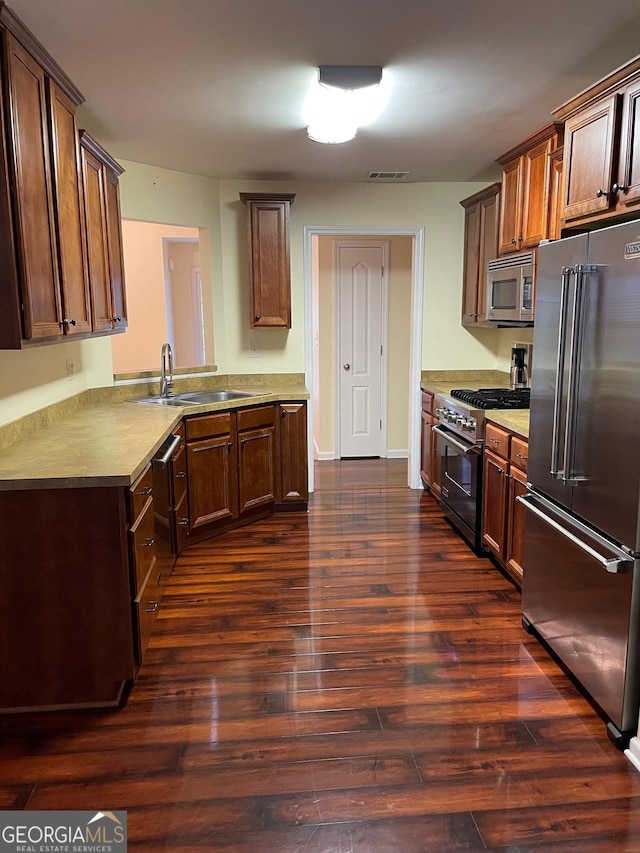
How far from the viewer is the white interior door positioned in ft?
19.7

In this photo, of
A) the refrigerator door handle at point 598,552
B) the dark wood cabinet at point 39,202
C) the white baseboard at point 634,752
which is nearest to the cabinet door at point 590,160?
the refrigerator door handle at point 598,552

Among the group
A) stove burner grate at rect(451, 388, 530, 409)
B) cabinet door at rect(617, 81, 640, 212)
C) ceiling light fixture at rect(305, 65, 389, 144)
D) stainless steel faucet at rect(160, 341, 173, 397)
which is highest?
ceiling light fixture at rect(305, 65, 389, 144)

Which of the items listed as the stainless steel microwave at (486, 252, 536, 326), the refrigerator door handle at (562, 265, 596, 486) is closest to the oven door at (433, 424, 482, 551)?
the stainless steel microwave at (486, 252, 536, 326)

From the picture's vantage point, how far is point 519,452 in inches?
123

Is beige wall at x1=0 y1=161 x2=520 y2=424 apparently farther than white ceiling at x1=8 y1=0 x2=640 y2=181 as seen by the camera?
Yes

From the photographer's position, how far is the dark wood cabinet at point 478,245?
168 inches

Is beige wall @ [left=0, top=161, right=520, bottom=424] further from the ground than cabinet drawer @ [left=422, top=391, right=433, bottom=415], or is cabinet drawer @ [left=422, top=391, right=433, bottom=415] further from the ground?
beige wall @ [left=0, top=161, right=520, bottom=424]

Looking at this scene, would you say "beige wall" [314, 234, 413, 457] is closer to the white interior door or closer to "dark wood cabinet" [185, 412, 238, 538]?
the white interior door

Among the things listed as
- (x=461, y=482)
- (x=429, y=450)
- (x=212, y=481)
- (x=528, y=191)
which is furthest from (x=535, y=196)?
(x=212, y=481)

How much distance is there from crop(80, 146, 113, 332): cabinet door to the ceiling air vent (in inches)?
85.2

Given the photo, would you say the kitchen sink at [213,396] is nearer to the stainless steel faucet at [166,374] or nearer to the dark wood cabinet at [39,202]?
the stainless steel faucet at [166,374]

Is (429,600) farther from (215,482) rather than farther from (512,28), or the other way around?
(512,28)

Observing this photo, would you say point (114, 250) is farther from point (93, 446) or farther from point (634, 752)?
point (634, 752)

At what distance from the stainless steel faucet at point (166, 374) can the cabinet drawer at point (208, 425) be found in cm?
58
